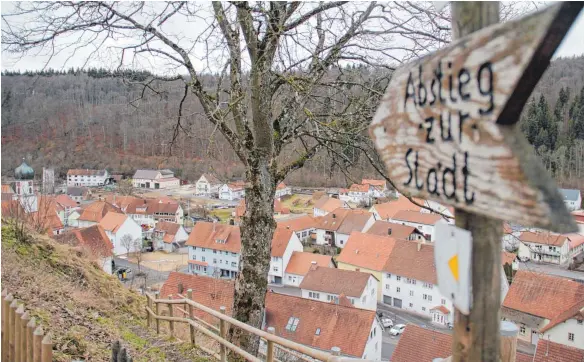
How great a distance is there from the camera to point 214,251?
33.2 m

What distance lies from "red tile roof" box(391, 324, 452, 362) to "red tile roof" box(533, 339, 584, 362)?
2.66m

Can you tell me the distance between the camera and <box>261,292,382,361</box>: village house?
1622 cm

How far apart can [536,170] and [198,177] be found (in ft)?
224

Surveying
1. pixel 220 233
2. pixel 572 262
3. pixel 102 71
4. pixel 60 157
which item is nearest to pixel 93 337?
pixel 102 71

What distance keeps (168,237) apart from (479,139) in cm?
3969

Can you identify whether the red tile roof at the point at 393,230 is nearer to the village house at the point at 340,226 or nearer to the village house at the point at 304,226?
the village house at the point at 340,226

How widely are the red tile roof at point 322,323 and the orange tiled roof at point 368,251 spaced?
1163 centimetres

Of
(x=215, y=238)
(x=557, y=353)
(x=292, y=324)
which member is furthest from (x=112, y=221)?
(x=557, y=353)

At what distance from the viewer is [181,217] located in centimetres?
4828

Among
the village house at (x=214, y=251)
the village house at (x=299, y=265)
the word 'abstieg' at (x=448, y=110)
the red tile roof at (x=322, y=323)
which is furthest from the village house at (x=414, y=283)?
the word 'abstieg' at (x=448, y=110)

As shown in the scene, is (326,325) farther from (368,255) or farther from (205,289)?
(368,255)

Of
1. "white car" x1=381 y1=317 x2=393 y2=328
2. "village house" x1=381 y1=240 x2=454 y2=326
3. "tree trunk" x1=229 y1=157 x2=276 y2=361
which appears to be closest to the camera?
"tree trunk" x1=229 y1=157 x2=276 y2=361

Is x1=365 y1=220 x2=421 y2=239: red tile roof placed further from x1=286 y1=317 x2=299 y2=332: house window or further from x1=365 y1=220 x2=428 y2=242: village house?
x1=286 y1=317 x2=299 y2=332: house window

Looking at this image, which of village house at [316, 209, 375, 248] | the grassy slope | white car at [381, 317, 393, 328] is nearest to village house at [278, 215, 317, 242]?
village house at [316, 209, 375, 248]
